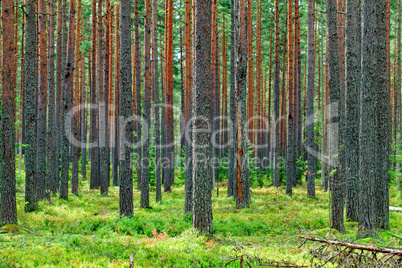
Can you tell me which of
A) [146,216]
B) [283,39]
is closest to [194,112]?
[146,216]

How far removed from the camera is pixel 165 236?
7.89 metres

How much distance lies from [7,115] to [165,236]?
A: 526 cm

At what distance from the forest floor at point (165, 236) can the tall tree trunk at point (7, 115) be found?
2.65ft

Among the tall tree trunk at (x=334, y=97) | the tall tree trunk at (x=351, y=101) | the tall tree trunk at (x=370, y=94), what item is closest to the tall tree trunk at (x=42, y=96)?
the tall tree trunk at (x=334, y=97)

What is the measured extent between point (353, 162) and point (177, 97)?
36.6 metres

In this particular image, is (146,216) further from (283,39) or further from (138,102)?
(283,39)

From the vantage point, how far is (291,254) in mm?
5945

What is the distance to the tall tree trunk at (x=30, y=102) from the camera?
9883mm

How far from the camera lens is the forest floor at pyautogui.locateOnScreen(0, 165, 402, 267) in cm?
562

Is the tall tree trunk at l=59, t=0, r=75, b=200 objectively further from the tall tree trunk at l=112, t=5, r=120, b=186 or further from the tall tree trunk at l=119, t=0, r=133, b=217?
the tall tree trunk at l=112, t=5, r=120, b=186

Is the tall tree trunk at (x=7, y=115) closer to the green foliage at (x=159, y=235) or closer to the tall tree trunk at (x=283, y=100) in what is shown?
the green foliage at (x=159, y=235)

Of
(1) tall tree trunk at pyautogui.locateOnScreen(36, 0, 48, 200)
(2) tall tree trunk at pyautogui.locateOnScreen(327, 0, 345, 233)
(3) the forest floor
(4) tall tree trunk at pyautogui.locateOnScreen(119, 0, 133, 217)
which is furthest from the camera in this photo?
(1) tall tree trunk at pyautogui.locateOnScreen(36, 0, 48, 200)

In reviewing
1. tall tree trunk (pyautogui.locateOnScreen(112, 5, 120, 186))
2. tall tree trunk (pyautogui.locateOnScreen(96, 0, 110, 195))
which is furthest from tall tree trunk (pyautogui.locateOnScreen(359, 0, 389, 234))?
tall tree trunk (pyautogui.locateOnScreen(112, 5, 120, 186))

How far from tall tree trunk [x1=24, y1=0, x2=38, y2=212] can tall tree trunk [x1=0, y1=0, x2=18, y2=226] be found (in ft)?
5.43
